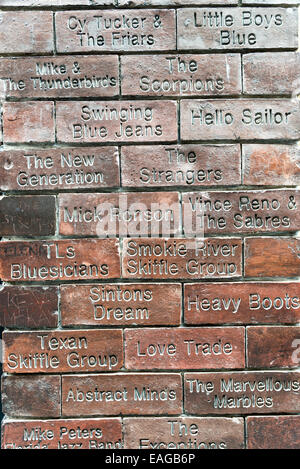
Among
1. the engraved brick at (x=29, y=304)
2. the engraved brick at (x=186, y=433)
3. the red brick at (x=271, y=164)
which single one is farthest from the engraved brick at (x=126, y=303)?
the red brick at (x=271, y=164)

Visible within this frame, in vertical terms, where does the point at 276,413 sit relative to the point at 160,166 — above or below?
below

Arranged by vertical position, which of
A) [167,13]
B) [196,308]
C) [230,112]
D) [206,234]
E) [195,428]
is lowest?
[195,428]

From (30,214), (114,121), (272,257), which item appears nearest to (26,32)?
(114,121)

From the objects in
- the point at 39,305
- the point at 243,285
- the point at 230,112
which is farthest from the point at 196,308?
the point at 230,112

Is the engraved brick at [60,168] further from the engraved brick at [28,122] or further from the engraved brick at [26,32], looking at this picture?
the engraved brick at [26,32]

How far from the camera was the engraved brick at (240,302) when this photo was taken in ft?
4.12

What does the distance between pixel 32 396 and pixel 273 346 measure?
2.54 ft

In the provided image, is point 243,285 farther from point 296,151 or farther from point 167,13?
point 167,13

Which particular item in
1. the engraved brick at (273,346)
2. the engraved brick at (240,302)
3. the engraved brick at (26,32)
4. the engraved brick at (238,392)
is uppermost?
the engraved brick at (26,32)

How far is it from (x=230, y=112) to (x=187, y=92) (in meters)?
0.15

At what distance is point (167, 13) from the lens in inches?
48.3

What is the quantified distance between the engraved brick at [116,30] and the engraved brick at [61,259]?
1.99 ft

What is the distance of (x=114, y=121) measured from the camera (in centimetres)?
124

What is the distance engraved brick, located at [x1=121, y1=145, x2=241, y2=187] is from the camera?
124cm
